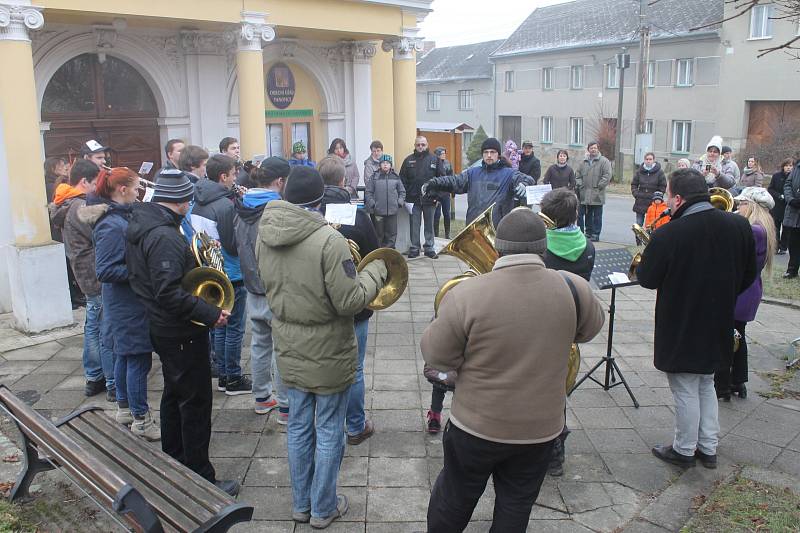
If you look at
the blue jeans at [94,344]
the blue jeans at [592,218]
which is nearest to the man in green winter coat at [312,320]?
the blue jeans at [94,344]

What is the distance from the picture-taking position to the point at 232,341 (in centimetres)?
575

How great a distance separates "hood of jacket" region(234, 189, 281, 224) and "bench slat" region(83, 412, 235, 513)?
1.66 metres

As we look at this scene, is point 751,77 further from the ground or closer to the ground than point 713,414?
further from the ground

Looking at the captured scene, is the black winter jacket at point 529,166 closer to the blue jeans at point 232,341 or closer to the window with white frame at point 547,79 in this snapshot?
the blue jeans at point 232,341

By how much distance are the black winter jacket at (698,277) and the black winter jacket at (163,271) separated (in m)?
2.87

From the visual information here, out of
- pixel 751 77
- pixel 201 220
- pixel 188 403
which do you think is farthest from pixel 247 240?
pixel 751 77

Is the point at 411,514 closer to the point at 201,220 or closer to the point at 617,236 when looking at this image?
the point at 201,220

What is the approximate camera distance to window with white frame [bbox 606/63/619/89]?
112 ft

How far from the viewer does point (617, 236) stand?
607 inches

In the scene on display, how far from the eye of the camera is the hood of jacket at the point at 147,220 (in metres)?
4.04

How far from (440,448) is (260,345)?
1.56 meters

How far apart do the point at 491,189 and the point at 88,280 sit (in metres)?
4.43

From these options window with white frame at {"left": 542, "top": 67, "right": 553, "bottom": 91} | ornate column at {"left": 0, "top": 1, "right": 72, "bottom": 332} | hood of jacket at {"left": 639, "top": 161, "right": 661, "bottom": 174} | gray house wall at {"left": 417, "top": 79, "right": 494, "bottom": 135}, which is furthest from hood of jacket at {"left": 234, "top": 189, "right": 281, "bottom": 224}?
gray house wall at {"left": 417, "top": 79, "right": 494, "bottom": 135}

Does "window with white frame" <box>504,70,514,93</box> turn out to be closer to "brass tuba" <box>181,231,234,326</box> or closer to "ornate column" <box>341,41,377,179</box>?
"ornate column" <box>341,41,377,179</box>
